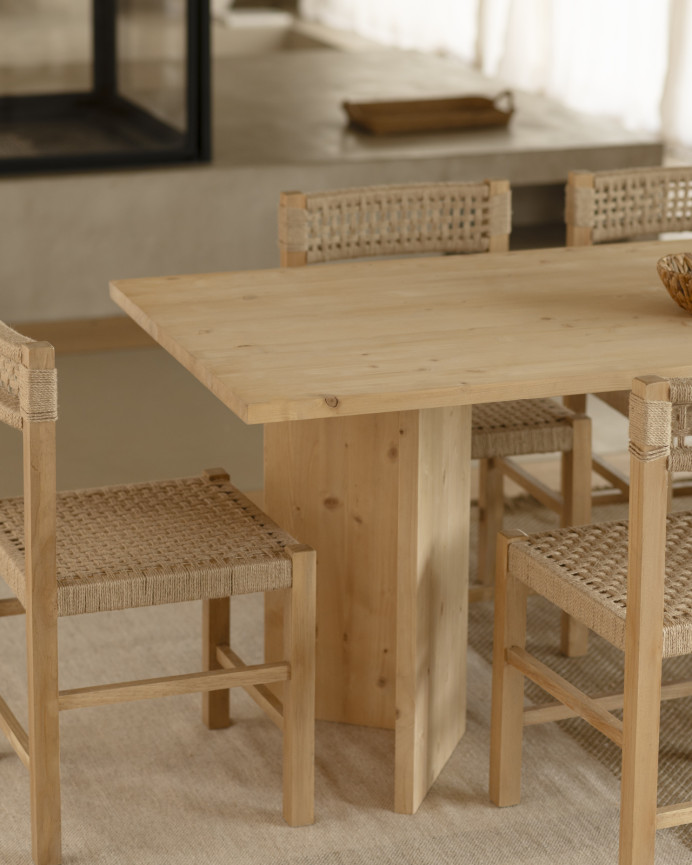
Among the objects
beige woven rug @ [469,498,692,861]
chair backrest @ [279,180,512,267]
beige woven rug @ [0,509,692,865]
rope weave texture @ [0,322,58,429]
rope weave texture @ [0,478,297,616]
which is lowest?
beige woven rug @ [0,509,692,865]

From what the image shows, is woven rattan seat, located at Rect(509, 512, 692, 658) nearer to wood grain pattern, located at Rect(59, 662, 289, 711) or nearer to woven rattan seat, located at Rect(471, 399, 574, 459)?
wood grain pattern, located at Rect(59, 662, 289, 711)

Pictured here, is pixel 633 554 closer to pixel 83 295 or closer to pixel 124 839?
pixel 124 839

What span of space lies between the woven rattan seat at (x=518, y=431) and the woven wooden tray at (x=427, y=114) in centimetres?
282

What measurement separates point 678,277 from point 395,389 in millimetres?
646

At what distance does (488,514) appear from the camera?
3061mm

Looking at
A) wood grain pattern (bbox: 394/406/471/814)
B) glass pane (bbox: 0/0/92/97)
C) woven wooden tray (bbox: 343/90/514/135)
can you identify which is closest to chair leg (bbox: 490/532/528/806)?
wood grain pattern (bbox: 394/406/471/814)

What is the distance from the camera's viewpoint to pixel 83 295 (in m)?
4.87

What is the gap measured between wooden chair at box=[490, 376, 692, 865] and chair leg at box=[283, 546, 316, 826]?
0.29m

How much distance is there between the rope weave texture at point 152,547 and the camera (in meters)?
2.06

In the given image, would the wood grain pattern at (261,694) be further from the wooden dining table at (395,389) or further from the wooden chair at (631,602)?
the wooden chair at (631,602)

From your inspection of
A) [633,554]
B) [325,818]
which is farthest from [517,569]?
[325,818]

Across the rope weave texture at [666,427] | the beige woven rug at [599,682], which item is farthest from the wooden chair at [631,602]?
the beige woven rug at [599,682]

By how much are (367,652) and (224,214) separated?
105 inches

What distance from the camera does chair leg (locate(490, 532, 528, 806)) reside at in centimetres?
222
